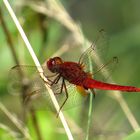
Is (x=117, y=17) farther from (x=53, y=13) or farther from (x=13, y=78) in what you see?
(x=13, y=78)

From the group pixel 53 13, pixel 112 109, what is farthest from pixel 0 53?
pixel 112 109

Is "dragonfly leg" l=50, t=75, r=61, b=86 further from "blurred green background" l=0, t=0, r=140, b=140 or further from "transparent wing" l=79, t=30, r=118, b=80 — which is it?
"blurred green background" l=0, t=0, r=140, b=140

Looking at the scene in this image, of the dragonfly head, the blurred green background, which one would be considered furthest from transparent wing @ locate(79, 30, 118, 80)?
the blurred green background

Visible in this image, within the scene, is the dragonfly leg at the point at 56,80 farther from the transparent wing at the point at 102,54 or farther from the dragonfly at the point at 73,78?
the transparent wing at the point at 102,54

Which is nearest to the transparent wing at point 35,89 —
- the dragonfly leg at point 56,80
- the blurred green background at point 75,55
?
the dragonfly leg at point 56,80

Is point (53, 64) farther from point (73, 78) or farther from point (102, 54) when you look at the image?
point (102, 54)

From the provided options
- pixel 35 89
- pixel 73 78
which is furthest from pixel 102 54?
pixel 35 89
